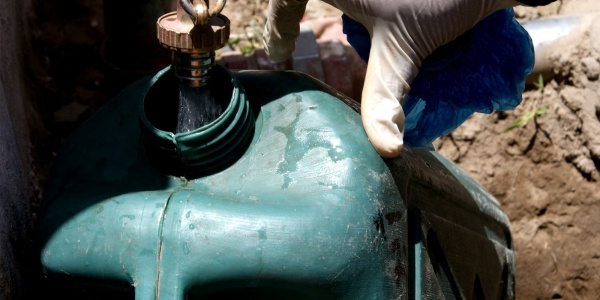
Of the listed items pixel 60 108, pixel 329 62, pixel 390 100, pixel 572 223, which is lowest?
pixel 572 223

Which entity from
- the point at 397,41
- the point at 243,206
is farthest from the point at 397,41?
the point at 243,206

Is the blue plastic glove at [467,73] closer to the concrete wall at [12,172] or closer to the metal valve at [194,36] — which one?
the metal valve at [194,36]

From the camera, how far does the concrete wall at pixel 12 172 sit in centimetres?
154

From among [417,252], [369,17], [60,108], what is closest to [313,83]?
[369,17]

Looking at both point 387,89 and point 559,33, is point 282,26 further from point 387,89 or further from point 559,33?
point 559,33

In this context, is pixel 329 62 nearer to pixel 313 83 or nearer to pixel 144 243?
pixel 313 83

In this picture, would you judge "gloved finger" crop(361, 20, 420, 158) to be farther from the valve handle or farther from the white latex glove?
the valve handle

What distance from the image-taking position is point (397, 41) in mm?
1448

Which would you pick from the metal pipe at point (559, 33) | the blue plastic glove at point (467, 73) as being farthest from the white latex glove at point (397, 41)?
the metal pipe at point (559, 33)

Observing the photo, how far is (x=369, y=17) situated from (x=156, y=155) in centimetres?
44

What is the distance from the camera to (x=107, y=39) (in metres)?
2.36

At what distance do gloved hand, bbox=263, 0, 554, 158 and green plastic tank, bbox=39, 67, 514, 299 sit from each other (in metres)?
0.07

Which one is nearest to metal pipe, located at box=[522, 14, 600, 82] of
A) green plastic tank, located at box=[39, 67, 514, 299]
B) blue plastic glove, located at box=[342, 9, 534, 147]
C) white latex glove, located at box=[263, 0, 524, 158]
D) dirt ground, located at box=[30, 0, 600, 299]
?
dirt ground, located at box=[30, 0, 600, 299]

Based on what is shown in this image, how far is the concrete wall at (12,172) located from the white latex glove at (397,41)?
65 centimetres
